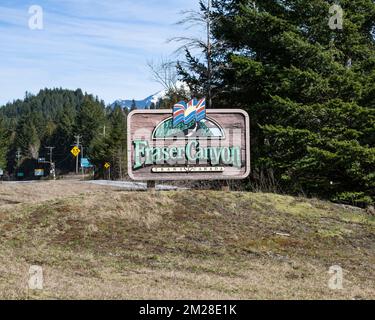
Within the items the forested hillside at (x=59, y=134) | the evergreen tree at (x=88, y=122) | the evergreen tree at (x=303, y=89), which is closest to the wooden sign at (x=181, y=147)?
the evergreen tree at (x=303, y=89)

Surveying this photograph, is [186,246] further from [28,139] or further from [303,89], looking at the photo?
[28,139]

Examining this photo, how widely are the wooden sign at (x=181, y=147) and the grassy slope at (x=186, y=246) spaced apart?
91 centimetres

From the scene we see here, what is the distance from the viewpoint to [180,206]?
12305 millimetres

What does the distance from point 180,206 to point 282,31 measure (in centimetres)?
1079

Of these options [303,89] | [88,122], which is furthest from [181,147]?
[88,122]

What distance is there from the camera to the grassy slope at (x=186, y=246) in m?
7.32

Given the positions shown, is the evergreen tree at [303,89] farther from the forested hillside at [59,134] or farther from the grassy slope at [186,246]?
the forested hillside at [59,134]

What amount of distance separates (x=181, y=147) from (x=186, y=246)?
172 inches

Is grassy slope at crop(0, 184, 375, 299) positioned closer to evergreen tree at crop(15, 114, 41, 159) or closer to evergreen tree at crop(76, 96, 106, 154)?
evergreen tree at crop(76, 96, 106, 154)

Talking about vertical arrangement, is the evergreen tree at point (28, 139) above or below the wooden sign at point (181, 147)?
above

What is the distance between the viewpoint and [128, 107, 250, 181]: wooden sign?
545 inches

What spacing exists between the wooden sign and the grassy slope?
0.91 m
